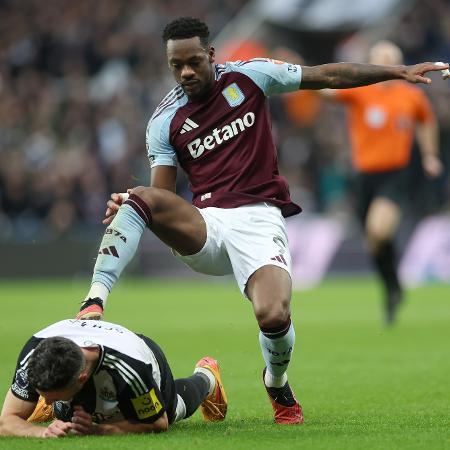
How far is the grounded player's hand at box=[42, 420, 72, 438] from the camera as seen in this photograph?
214 inches

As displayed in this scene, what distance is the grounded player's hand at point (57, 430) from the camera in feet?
17.8

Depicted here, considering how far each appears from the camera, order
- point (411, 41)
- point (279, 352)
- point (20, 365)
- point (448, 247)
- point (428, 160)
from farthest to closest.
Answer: point (411, 41) → point (448, 247) → point (428, 160) → point (279, 352) → point (20, 365)

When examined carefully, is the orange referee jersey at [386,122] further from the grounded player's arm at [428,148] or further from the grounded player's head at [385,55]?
the grounded player's head at [385,55]

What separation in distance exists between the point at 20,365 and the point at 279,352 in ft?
4.89

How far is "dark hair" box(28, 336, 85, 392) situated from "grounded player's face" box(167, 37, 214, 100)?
1896mm

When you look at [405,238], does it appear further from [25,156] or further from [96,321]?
[96,321]

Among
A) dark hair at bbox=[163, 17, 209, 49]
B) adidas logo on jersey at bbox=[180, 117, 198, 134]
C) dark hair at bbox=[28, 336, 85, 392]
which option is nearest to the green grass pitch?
dark hair at bbox=[28, 336, 85, 392]

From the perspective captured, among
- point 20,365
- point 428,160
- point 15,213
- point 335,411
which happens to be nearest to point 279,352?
point 335,411

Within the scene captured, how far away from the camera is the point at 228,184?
6.59 m

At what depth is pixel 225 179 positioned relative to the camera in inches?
259

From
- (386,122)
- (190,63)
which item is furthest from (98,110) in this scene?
(190,63)

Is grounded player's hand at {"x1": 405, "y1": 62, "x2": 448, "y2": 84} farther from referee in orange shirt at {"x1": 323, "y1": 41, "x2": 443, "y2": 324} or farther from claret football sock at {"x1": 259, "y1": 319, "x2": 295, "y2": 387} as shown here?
referee in orange shirt at {"x1": 323, "y1": 41, "x2": 443, "y2": 324}

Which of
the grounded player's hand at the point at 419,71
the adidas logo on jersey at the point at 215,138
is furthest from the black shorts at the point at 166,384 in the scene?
the grounded player's hand at the point at 419,71

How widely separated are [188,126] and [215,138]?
17 centimetres
